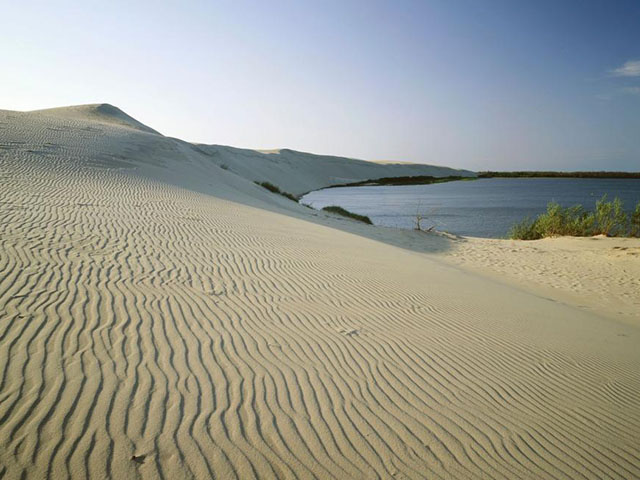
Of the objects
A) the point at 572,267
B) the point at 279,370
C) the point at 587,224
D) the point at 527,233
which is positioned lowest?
the point at 572,267

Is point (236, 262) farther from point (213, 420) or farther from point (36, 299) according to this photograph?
point (213, 420)

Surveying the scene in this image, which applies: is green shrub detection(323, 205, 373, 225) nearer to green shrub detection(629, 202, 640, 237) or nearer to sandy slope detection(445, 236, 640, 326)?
sandy slope detection(445, 236, 640, 326)

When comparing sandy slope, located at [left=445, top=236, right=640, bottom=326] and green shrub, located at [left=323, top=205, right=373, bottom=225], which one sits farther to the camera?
green shrub, located at [left=323, top=205, right=373, bottom=225]

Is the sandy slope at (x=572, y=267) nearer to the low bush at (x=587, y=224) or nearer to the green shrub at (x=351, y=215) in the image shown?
the low bush at (x=587, y=224)

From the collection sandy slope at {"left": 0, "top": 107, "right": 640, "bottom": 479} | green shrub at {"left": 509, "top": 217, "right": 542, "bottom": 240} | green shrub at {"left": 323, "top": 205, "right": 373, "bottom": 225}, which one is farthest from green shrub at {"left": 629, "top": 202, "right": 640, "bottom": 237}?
sandy slope at {"left": 0, "top": 107, "right": 640, "bottom": 479}

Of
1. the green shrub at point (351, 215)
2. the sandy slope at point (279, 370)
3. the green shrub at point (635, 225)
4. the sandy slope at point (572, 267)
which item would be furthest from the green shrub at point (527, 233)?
the sandy slope at point (279, 370)

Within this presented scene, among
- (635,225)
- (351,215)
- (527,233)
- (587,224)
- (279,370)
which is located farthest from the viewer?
(351,215)

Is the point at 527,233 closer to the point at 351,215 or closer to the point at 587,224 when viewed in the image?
the point at 587,224

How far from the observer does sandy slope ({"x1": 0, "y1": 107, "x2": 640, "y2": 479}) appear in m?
2.18

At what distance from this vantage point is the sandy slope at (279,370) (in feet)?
7.14

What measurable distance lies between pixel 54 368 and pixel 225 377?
124 centimetres

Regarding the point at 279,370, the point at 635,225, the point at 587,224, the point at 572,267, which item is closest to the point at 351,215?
the point at 587,224

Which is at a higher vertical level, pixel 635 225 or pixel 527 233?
pixel 635 225

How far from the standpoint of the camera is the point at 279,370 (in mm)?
3066
